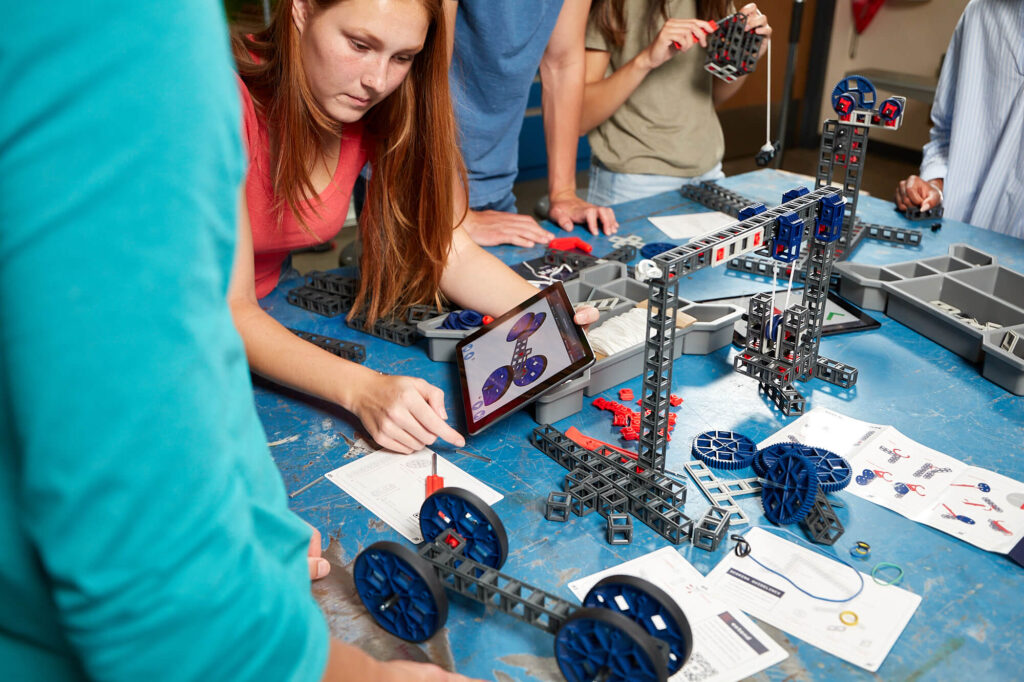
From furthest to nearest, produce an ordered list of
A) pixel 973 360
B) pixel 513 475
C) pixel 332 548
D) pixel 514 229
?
pixel 514 229
pixel 973 360
pixel 513 475
pixel 332 548

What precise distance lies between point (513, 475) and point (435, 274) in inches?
24.0

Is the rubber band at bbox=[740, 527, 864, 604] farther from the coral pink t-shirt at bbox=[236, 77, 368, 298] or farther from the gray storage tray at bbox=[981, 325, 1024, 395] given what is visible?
the coral pink t-shirt at bbox=[236, 77, 368, 298]

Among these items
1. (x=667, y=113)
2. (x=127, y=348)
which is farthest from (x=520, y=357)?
(x=667, y=113)

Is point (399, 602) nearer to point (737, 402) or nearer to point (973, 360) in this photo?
point (737, 402)

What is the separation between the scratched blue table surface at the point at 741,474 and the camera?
0.96 m

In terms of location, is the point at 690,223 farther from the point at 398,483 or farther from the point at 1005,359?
the point at 398,483

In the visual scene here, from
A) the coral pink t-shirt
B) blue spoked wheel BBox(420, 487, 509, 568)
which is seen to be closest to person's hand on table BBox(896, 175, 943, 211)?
the coral pink t-shirt

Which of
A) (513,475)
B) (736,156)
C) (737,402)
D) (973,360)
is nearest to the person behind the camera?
(513,475)

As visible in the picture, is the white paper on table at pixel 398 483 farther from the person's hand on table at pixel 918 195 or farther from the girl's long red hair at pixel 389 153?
the person's hand on table at pixel 918 195

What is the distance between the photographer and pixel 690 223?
2.33 metres

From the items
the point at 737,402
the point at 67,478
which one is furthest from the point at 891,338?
the point at 67,478

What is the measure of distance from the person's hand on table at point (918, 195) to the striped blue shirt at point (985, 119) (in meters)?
0.27

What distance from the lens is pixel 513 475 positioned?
4.22 feet

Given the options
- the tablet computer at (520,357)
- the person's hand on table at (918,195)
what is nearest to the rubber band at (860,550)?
the tablet computer at (520,357)
